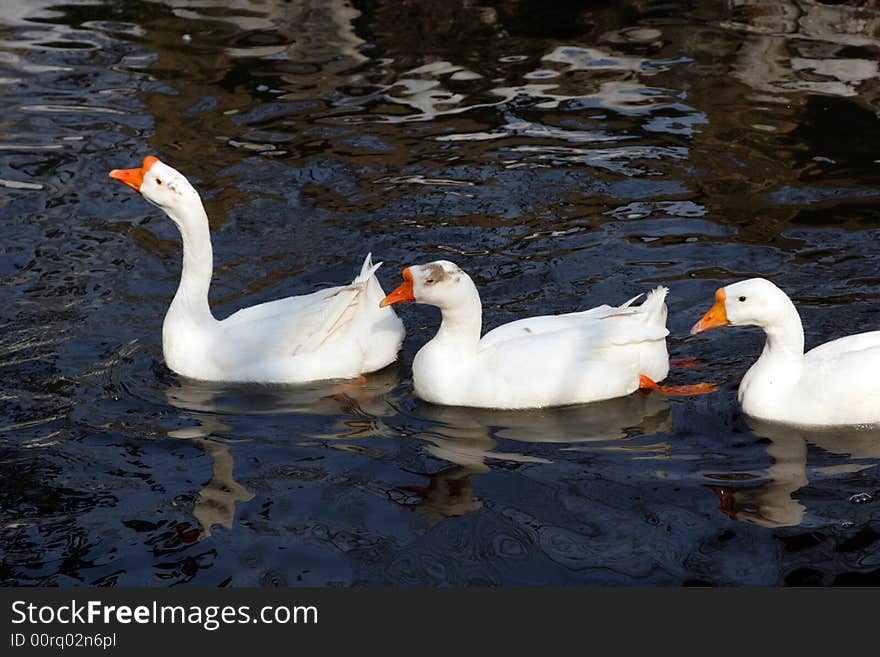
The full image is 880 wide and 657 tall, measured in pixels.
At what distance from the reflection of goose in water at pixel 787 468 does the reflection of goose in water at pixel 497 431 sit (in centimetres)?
71

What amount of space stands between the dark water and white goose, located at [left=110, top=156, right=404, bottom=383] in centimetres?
17

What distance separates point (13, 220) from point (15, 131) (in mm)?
2626

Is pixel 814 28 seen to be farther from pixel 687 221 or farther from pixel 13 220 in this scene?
pixel 13 220

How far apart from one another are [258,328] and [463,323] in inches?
58.6

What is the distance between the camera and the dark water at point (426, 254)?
6.91 m

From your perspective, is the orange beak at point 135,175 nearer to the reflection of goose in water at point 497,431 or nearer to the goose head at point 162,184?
the goose head at point 162,184

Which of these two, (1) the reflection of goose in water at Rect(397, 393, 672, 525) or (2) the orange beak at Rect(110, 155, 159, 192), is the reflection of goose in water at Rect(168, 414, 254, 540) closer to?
(1) the reflection of goose in water at Rect(397, 393, 672, 525)

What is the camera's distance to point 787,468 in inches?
294

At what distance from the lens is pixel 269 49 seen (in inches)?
633

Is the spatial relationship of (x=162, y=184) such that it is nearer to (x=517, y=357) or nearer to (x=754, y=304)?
(x=517, y=357)

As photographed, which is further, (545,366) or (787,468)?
(545,366)

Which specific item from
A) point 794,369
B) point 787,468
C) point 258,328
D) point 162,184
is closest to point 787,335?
point 794,369

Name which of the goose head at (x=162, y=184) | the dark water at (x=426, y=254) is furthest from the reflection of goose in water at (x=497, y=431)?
the goose head at (x=162, y=184)

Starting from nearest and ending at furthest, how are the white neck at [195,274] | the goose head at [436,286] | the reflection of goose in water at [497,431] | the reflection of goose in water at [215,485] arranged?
1. the reflection of goose in water at [215,485]
2. the reflection of goose in water at [497,431]
3. the goose head at [436,286]
4. the white neck at [195,274]
